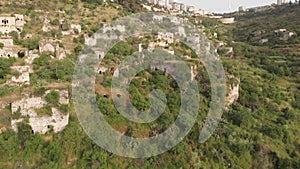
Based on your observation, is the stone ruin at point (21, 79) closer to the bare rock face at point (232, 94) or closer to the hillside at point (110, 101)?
the hillside at point (110, 101)

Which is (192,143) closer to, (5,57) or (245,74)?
(5,57)

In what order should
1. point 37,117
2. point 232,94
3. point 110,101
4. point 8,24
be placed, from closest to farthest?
point 37,117
point 110,101
point 232,94
point 8,24

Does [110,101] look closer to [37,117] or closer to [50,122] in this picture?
[50,122]

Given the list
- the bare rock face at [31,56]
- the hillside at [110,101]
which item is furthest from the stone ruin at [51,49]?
the bare rock face at [31,56]

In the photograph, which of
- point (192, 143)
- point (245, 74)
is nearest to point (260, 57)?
point (245, 74)

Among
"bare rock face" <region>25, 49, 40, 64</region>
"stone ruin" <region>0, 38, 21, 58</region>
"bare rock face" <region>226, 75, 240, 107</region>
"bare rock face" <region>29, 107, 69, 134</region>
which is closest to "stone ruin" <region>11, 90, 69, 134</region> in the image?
"bare rock face" <region>29, 107, 69, 134</region>

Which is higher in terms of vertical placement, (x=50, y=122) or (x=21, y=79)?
(x=21, y=79)

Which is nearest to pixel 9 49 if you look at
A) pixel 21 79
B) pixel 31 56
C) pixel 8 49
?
pixel 8 49

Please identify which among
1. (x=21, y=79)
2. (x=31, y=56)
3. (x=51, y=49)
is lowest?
(x=21, y=79)

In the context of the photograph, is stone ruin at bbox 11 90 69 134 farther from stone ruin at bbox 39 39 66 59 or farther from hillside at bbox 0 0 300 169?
stone ruin at bbox 39 39 66 59
